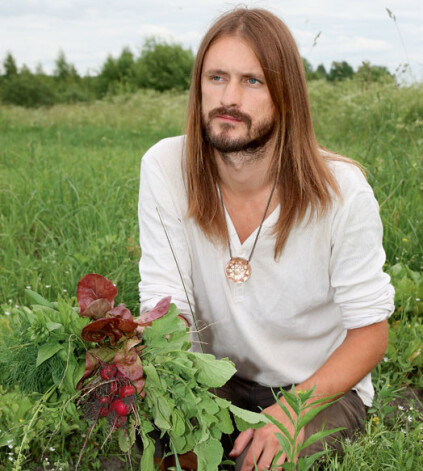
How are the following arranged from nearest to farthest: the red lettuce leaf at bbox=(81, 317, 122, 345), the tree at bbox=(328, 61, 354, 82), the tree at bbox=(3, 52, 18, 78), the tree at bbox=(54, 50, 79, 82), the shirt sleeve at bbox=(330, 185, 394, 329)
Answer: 1. the red lettuce leaf at bbox=(81, 317, 122, 345)
2. the shirt sleeve at bbox=(330, 185, 394, 329)
3. the tree at bbox=(328, 61, 354, 82)
4. the tree at bbox=(3, 52, 18, 78)
5. the tree at bbox=(54, 50, 79, 82)

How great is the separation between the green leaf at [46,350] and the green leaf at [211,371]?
0.35 metres

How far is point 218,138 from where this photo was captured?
2105 mm

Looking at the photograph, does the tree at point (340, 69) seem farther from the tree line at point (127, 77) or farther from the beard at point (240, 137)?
the tree line at point (127, 77)

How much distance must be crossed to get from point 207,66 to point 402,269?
1.84 m

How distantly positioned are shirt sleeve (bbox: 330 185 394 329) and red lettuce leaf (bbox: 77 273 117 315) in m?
0.88

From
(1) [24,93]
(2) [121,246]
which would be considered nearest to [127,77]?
(1) [24,93]

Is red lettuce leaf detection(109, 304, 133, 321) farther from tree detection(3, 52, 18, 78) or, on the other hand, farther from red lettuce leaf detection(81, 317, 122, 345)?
tree detection(3, 52, 18, 78)

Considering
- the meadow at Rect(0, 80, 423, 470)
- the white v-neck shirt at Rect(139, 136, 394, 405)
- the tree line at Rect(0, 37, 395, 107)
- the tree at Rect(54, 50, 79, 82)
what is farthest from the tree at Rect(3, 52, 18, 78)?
the white v-neck shirt at Rect(139, 136, 394, 405)

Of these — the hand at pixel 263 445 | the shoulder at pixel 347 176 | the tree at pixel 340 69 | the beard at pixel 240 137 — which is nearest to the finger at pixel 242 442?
the hand at pixel 263 445

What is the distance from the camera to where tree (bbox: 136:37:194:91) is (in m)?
34.2

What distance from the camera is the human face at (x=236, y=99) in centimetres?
206

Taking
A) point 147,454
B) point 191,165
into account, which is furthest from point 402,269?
point 147,454

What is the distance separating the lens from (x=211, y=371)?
1.53 m

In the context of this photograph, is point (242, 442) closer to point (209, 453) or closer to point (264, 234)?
point (209, 453)
